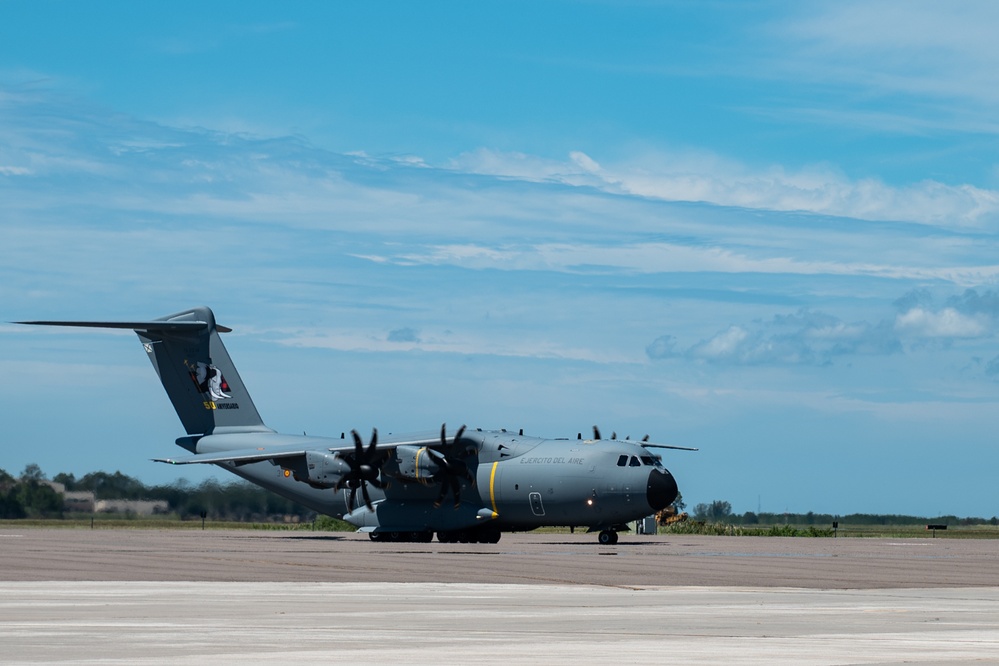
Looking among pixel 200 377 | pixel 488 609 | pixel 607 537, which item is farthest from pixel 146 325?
pixel 488 609

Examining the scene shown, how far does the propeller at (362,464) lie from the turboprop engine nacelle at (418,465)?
0.89 m

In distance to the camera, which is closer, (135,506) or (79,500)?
(135,506)

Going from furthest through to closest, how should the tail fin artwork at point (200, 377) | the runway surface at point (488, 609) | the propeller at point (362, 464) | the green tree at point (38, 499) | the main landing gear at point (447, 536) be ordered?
the green tree at point (38, 499), the tail fin artwork at point (200, 377), the main landing gear at point (447, 536), the propeller at point (362, 464), the runway surface at point (488, 609)

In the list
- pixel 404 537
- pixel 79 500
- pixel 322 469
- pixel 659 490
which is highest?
pixel 322 469

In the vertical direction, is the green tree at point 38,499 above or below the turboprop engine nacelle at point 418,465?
below

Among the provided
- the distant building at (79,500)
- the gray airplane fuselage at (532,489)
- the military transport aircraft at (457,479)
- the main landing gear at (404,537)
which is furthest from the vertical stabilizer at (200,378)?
the main landing gear at (404,537)

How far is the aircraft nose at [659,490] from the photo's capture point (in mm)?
52281

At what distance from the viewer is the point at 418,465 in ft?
180

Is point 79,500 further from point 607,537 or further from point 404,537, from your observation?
point 607,537

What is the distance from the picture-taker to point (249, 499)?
2628 inches

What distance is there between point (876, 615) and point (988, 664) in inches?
264

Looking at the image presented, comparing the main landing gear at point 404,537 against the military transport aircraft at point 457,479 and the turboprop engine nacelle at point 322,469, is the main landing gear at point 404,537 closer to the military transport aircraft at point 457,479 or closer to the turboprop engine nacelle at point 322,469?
the military transport aircraft at point 457,479

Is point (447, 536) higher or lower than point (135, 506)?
lower

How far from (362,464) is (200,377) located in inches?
458
